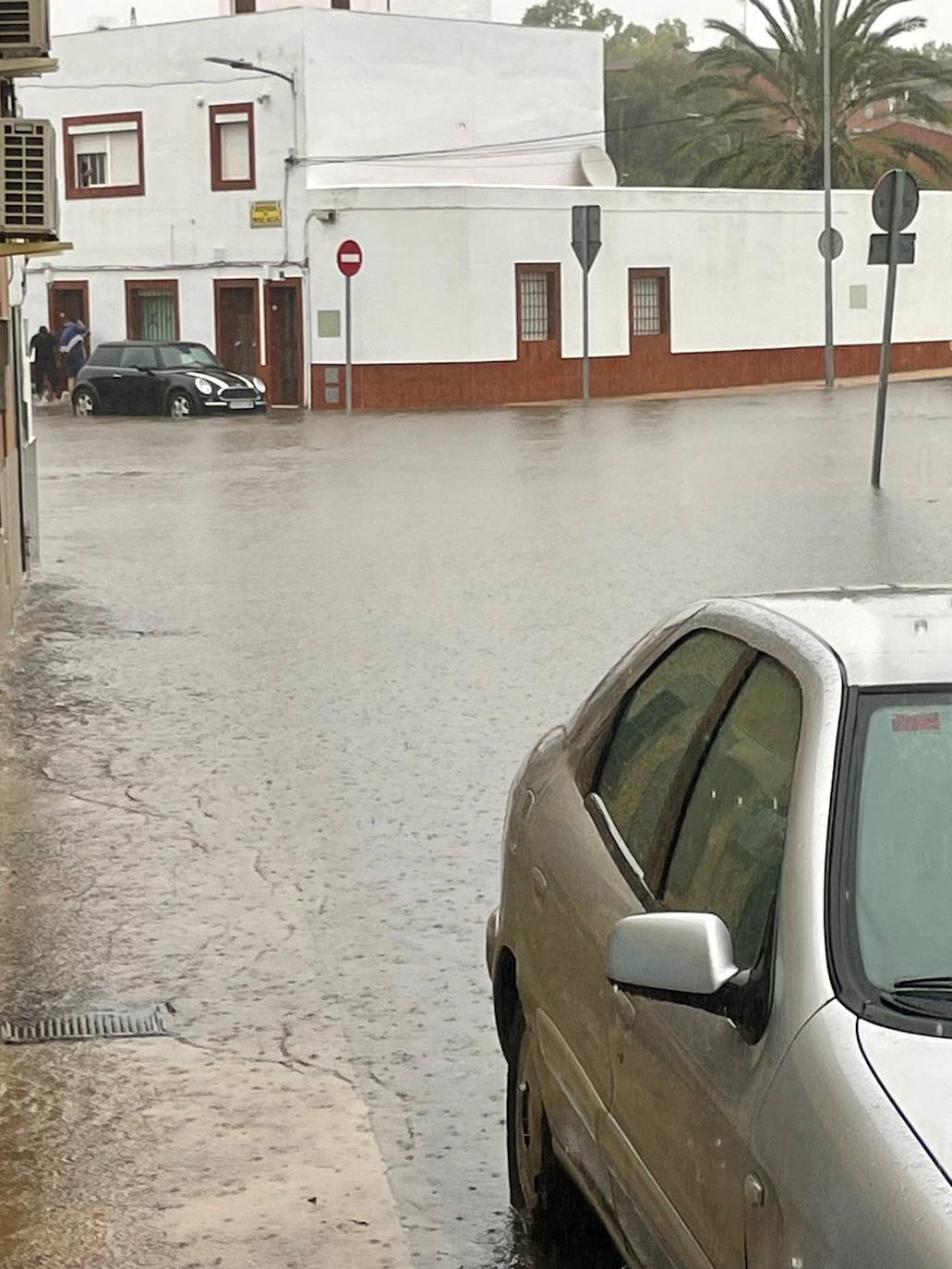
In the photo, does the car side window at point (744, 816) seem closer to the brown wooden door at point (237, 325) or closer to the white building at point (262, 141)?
the white building at point (262, 141)

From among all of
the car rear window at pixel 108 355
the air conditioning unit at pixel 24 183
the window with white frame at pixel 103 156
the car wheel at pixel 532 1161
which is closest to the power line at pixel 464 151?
the window with white frame at pixel 103 156

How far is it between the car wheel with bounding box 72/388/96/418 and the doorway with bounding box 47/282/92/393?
5.04 m

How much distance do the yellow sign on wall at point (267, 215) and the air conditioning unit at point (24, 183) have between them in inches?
1451

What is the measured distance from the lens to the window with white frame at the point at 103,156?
5091 cm

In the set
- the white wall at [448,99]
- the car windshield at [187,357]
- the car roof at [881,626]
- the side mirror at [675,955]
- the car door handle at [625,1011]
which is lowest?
the car windshield at [187,357]

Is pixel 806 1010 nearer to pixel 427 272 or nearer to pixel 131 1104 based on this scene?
pixel 131 1104

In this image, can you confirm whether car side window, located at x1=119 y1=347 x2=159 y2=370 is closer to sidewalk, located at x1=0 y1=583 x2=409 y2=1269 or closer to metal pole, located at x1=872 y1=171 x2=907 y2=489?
metal pole, located at x1=872 y1=171 x2=907 y2=489

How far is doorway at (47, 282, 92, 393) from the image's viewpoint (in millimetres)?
52312

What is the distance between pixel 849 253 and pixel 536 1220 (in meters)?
50.9

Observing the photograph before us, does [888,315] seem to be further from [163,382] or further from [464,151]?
[464,151]

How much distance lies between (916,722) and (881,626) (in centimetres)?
40

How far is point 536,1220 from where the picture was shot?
5.01 m

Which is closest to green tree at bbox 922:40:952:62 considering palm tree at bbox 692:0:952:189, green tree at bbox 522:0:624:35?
green tree at bbox 522:0:624:35

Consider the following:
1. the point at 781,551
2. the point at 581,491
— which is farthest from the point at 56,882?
the point at 581,491
